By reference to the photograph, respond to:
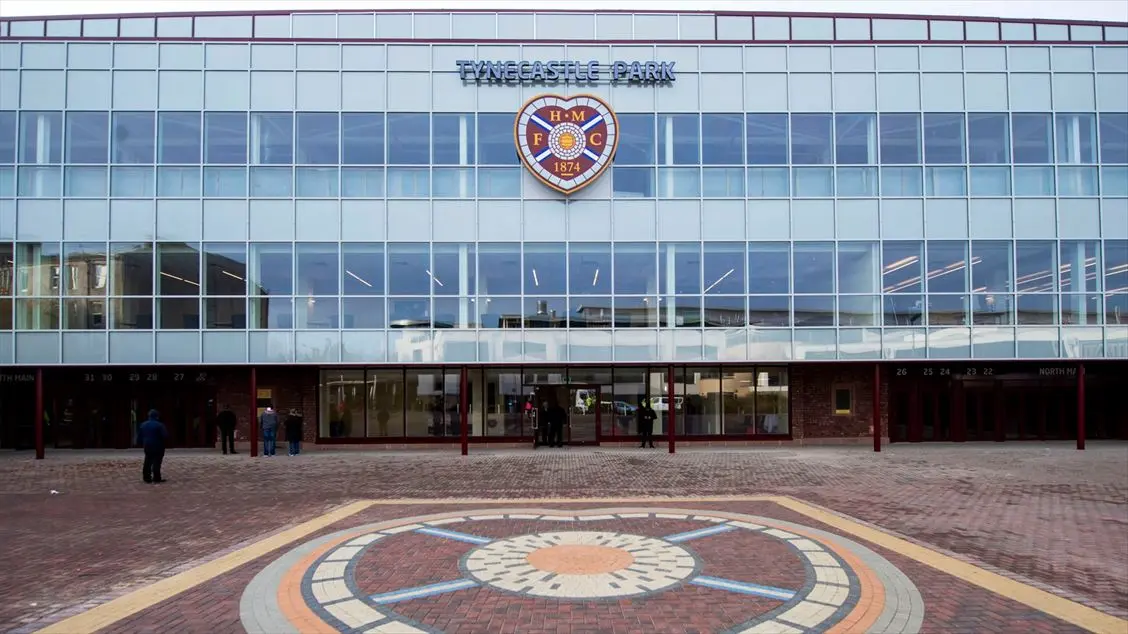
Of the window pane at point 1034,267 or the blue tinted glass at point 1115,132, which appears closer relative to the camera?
the window pane at point 1034,267

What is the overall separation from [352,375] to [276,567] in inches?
637

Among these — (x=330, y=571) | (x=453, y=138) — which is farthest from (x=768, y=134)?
(x=330, y=571)

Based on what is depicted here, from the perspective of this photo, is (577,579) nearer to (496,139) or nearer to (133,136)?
(496,139)

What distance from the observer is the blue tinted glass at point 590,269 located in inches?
893

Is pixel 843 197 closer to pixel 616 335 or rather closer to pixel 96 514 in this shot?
pixel 616 335

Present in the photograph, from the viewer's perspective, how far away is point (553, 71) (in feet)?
75.3

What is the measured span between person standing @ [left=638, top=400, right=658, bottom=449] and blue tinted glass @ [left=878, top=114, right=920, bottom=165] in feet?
35.2

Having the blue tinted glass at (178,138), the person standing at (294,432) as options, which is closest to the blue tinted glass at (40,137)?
the blue tinted glass at (178,138)

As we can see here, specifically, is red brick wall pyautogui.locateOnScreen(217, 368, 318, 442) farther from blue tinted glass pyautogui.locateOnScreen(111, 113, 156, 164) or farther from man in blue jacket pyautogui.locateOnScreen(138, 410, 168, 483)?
man in blue jacket pyautogui.locateOnScreen(138, 410, 168, 483)

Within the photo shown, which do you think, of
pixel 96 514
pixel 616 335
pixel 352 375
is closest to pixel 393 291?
pixel 352 375

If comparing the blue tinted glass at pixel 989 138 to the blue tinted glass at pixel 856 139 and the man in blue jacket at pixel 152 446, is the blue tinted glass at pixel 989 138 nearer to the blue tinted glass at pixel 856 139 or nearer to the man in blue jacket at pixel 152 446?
the blue tinted glass at pixel 856 139

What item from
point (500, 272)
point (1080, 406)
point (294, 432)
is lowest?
point (294, 432)

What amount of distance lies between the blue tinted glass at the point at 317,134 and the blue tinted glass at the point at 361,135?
31 centimetres

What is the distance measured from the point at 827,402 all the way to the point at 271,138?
1963cm
